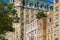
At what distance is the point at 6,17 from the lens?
25.8 meters

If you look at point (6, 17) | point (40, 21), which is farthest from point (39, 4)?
point (6, 17)

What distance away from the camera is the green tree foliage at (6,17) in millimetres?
25567

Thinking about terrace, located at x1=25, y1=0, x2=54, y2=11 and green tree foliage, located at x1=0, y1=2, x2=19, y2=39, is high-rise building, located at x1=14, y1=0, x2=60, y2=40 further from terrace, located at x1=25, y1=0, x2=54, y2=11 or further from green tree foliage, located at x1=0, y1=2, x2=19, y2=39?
green tree foliage, located at x1=0, y1=2, x2=19, y2=39

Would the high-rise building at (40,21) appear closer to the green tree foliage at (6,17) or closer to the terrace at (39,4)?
the terrace at (39,4)

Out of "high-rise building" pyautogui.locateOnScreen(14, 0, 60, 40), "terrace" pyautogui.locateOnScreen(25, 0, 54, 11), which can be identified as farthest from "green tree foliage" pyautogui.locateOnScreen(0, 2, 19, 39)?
"terrace" pyautogui.locateOnScreen(25, 0, 54, 11)

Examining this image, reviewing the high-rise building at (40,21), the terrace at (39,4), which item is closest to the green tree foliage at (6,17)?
the high-rise building at (40,21)

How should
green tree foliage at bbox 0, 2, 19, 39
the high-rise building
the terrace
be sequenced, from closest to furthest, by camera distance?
green tree foliage at bbox 0, 2, 19, 39 → the high-rise building → the terrace

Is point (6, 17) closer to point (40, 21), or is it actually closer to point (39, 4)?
point (40, 21)

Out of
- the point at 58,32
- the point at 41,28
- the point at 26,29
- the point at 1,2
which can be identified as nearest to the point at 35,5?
the point at 26,29

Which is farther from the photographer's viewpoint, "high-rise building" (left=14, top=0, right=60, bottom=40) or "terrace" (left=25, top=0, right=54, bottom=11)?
"terrace" (left=25, top=0, right=54, bottom=11)

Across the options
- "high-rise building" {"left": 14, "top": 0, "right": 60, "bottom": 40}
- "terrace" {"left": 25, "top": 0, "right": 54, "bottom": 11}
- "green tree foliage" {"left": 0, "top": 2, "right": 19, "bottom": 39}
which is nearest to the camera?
"green tree foliage" {"left": 0, "top": 2, "right": 19, "bottom": 39}

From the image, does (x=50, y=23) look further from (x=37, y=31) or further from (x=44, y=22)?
(x=37, y=31)

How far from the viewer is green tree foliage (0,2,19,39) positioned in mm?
25567

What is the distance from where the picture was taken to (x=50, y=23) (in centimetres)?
6328
